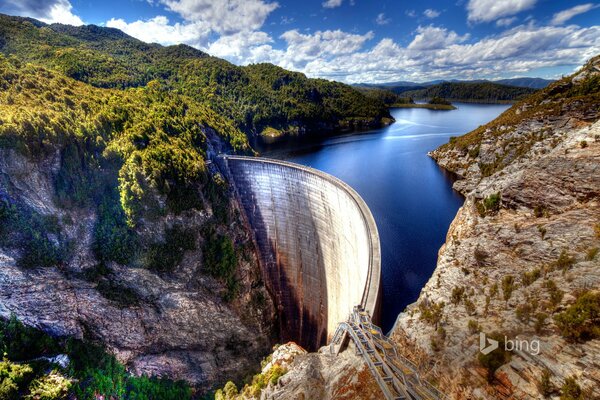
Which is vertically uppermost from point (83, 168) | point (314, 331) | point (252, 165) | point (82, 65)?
point (82, 65)

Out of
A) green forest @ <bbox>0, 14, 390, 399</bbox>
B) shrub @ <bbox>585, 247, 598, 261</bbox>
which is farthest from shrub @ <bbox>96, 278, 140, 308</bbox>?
shrub @ <bbox>585, 247, 598, 261</bbox>

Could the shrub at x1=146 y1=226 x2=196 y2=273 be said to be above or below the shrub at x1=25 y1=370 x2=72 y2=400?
above

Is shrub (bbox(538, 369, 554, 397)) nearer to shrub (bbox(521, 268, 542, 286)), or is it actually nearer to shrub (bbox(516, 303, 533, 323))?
shrub (bbox(516, 303, 533, 323))

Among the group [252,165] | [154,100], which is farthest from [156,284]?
[154,100]

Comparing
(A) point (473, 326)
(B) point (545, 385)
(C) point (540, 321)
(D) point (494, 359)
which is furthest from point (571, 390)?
(A) point (473, 326)

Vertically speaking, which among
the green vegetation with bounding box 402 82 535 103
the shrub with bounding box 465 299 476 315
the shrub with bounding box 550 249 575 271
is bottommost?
the shrub with bounding box 465 299 476 315

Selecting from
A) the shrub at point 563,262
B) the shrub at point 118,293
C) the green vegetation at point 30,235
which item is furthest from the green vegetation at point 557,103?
the green vegetation at point 30,235

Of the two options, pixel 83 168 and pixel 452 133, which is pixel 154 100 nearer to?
pixel 83 168
